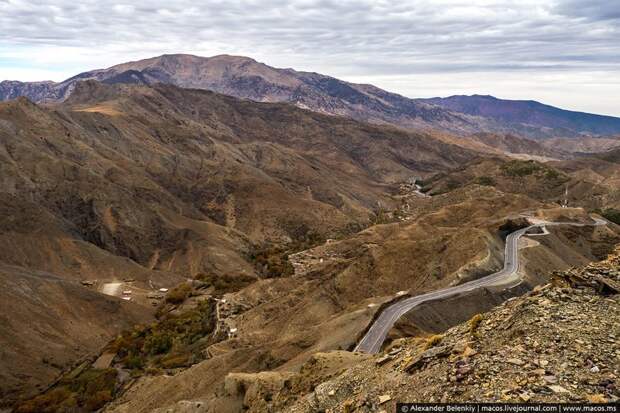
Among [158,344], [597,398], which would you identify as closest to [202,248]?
[158,344]

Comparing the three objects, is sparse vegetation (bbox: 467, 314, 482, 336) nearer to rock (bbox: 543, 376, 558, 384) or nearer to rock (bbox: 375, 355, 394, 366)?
rock (bbox: 375, 355, 394, 366)

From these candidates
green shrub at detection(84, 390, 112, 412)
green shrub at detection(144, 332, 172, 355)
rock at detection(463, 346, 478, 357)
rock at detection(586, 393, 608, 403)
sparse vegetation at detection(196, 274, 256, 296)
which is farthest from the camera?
sparse vegetation at detection(196, 274, 256, 296)

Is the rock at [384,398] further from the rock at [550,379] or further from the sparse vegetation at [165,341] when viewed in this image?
the sparse vegetation at [165,341]

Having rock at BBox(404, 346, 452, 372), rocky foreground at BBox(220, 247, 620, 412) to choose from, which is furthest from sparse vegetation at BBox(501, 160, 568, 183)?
rock at BBox(404, 346, 452, 372)

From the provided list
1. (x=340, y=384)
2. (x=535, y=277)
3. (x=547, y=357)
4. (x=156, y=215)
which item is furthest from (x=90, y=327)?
(x=547, y=357)

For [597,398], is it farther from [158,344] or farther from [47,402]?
[158,344]

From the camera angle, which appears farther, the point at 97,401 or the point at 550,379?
the point at 97,401

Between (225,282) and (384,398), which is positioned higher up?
(384,398)
